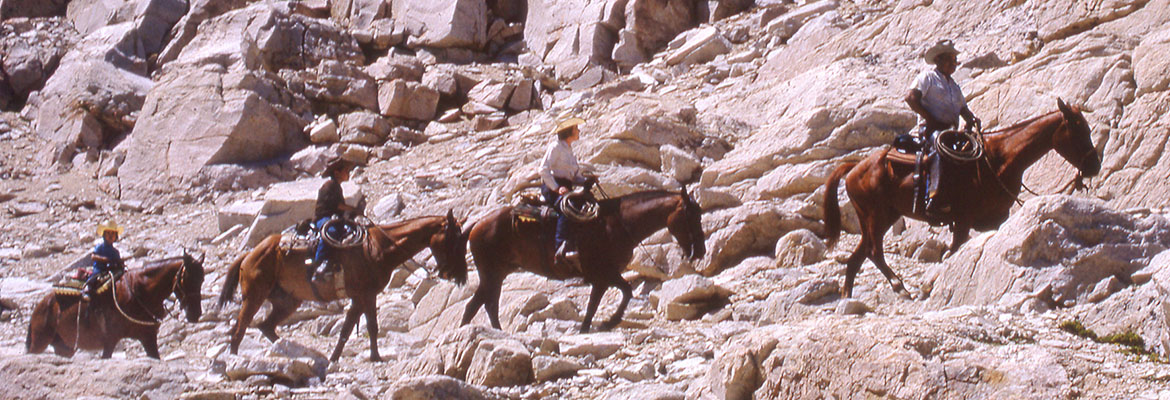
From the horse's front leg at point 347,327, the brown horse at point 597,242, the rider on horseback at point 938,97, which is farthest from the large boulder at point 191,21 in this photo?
the rider on horseback at point 938,97

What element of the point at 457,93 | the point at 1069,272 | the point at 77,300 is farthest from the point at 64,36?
the point at 1069,272

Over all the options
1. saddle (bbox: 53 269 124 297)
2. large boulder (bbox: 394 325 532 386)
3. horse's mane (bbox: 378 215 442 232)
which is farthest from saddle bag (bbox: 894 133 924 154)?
saddle (bbox: 53 269 124 297)

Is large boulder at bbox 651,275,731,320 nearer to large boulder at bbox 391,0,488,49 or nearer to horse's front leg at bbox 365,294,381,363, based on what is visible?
horse's front leg at bbox 365,294,381,363

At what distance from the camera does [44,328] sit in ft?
37.5

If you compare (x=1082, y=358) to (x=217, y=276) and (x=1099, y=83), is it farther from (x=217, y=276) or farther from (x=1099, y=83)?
(x=217, y=276)

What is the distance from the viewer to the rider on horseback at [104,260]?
11.2 m

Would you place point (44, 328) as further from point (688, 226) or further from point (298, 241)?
point (688, 226)

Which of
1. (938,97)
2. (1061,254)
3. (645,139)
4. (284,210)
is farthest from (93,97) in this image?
(1061,254)

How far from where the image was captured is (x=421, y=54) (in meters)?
24.3

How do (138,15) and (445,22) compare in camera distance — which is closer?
(445,22)

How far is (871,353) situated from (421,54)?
20217 millimetres

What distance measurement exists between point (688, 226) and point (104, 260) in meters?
6.11

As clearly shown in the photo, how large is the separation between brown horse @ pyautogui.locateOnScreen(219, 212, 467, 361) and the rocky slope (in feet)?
1.70

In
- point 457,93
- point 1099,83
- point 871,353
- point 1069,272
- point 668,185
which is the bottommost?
point 457,93
